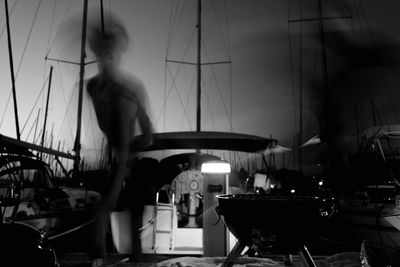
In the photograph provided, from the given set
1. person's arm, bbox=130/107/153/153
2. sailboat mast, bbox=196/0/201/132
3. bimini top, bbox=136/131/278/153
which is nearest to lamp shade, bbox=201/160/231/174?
person's arm, bbox=130/107/153/153

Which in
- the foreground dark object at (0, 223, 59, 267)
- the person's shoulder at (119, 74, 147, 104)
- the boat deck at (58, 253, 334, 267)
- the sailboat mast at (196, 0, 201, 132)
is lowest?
the boat deck at (58, 253, 334, 267)

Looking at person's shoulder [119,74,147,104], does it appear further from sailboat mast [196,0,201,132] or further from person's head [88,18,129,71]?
sailboat mast [196,0,201,132]

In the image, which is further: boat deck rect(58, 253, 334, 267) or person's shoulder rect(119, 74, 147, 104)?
person's shoulder rect(119, 74, 147, 104)

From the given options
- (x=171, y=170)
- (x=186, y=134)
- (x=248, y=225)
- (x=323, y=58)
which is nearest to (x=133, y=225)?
(x=171, y=170)

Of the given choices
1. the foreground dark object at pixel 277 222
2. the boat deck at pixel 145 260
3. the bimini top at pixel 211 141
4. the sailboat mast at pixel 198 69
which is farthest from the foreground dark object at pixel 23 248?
the sailboat mast at pixel 198 69

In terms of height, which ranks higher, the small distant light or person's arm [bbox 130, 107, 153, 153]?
person's arm [bbox 130, 107, 153, 153]

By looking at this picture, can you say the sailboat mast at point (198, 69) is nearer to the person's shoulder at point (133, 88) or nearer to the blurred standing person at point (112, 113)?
the person's shoulder at point (133, 88)

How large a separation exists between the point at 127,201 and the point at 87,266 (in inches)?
41.7

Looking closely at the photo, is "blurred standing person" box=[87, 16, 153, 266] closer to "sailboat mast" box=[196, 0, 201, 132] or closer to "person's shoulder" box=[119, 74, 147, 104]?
"person's shoulder" box=[119, 74, 147, 104]

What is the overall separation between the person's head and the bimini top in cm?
151

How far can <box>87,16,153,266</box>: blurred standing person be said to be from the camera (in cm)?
339

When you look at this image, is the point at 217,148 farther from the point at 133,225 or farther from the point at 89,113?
the point at 89,113

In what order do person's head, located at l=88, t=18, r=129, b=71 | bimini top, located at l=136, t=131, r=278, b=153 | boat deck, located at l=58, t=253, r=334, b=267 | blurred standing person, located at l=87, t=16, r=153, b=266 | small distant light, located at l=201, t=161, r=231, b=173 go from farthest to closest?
bimini top, located at l=136, t=131, r=278, b=153
small distant light, located at l=201, t=161, r=231, b=173
person's head, located at l=88, t=18, r=129, b=71
blurred standing person, located at l=87, t=16, r=153, b=266
boat deck, located at l=58, t=253, r=334, b=267

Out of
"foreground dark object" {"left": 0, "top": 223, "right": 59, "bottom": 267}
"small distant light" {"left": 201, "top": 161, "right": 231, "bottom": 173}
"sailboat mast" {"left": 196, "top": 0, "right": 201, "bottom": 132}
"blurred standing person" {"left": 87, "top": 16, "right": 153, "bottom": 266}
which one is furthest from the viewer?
"sailboat mast" {"left": 196, "top": 0, "right": 201, "bottom": 132}
